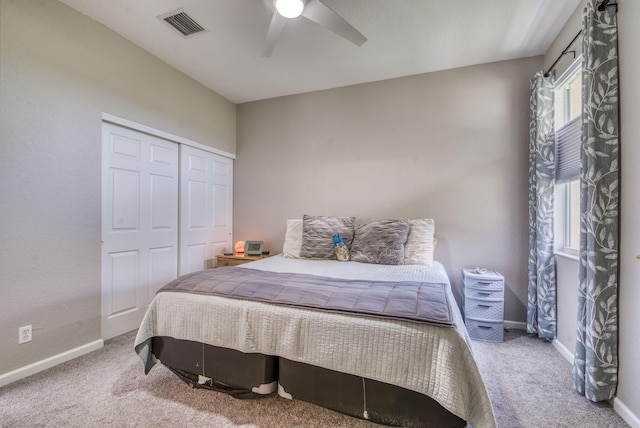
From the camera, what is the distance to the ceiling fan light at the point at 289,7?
1.64 m

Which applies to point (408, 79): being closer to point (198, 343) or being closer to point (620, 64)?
point (620, 64)

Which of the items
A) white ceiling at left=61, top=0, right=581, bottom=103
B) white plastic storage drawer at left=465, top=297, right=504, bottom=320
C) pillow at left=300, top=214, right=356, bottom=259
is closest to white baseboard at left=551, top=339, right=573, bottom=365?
white plastic storage drawer at left=465, top=297, right=504, bottom=320

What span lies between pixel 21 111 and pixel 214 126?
5.87 feet

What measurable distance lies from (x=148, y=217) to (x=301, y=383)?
219cm

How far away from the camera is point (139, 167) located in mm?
2566

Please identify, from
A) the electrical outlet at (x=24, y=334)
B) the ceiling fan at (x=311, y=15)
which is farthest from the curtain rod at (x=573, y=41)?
the electrical outlet at (x=24, y=334)

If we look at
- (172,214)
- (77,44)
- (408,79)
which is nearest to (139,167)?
(172,214)

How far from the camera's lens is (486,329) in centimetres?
234

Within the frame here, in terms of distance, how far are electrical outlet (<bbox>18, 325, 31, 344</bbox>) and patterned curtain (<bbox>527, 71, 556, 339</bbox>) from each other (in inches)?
152

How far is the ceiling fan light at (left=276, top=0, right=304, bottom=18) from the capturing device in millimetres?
1639

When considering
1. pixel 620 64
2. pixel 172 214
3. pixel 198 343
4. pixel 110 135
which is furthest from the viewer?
pixel 172 214

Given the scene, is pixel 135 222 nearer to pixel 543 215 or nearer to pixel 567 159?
pixel 543 215

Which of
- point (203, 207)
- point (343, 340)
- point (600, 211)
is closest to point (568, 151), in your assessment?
point (600, 211)

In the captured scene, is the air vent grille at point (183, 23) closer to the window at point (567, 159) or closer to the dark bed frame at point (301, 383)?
the dark bed frame at point (301, 383)
